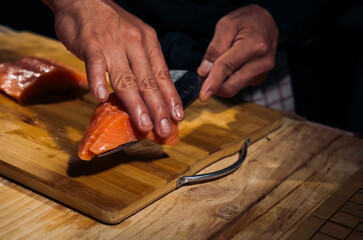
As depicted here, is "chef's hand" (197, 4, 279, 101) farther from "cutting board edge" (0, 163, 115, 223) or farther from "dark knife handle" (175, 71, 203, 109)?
"cutting board edge" (0, 163, 115, 223)

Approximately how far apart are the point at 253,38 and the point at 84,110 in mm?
705

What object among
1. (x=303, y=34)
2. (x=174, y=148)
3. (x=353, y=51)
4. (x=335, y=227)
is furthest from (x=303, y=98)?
(x=335, y=227)

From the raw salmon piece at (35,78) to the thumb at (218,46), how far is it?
1.64 ft

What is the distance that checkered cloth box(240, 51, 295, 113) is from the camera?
2271mm

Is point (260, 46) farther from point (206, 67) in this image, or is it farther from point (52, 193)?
point (52, 193)

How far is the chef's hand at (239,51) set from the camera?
174cm

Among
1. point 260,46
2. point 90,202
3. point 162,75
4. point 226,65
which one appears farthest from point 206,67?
point 90,202

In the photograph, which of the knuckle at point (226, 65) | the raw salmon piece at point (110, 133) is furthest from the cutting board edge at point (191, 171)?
the knuckle at point (226, 65)

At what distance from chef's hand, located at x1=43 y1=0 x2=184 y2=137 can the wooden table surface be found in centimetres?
24

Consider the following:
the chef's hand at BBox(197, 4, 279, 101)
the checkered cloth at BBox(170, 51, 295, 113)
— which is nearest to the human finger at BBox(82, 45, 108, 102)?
the chef's hand at BBox(197, 4, 279, 101)

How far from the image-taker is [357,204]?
1270 millimetres

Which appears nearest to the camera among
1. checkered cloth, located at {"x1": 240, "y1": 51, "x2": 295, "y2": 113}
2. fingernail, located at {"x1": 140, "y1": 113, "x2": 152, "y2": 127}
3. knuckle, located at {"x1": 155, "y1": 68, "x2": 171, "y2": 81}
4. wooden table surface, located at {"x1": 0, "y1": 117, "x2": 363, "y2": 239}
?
wooden table surface, located at {"x1": 0, "y1": 117, "x2": 363, "y2": 239}

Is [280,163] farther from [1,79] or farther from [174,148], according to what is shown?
[1,79]

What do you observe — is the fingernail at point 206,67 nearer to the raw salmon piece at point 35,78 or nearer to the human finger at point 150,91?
the human finger at point 150,91
